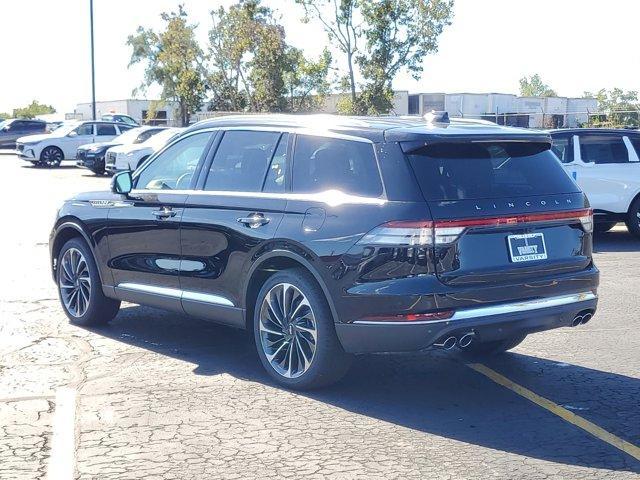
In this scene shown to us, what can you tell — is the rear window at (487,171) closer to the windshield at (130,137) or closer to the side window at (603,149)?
the side window at (603,149)

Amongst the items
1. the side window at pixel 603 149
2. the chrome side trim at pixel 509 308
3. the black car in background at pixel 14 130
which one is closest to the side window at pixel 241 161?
the chrome side trim at pixel 509 308

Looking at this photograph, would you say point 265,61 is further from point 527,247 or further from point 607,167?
point 527,247

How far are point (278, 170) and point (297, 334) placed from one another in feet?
3.86

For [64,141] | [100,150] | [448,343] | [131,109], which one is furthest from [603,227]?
[131,109]

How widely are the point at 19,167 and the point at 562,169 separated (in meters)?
34.1

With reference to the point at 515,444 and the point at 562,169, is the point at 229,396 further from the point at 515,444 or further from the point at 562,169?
the point at 562,169

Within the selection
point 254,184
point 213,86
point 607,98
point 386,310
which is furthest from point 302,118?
point 607,98

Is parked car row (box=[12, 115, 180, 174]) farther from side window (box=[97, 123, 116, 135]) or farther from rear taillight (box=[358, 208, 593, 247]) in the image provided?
rear taillight (box=[358, 208, 593, 247])

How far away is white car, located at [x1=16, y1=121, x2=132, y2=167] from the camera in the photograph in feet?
123

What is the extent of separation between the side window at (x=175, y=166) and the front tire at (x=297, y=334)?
54.8 inches

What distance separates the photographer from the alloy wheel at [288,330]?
21.4 ft

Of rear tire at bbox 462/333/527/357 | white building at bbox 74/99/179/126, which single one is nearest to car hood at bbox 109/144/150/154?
rear tire at bbox 462/333/527/357

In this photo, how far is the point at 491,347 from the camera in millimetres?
7605

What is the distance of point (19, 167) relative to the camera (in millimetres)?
38094
